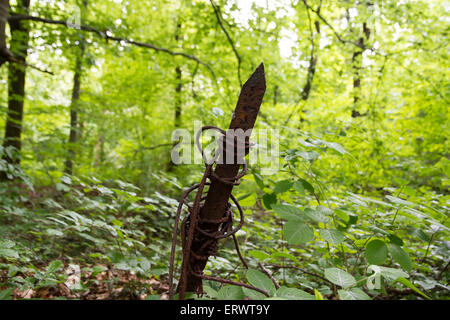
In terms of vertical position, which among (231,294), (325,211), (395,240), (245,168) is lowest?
(231,294)

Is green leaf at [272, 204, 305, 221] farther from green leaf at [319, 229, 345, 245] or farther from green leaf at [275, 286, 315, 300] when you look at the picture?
green leaf at [275, 286, 315, 300]

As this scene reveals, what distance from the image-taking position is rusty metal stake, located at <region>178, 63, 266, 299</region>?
812 mm

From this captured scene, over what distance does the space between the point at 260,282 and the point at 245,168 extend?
0.38 m

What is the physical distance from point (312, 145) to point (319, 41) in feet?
17.6

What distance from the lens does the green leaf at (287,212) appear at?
→ 950mm

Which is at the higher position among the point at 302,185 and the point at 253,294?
the point at 302,185

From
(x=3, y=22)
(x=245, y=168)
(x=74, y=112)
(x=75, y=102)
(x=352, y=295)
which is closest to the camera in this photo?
(x=352, y=295)

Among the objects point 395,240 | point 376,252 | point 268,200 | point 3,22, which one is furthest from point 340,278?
point 3,22

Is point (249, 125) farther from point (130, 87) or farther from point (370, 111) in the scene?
point (130, 87)

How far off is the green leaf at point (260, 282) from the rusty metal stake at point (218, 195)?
0.19m

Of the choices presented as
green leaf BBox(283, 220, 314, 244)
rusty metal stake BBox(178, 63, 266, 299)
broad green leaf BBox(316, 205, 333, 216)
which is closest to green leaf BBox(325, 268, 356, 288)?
green leaf BBox(283, 220, 314, 244)

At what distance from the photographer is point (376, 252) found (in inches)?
37.2

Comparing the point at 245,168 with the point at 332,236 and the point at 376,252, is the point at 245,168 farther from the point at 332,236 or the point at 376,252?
the point at 376,252

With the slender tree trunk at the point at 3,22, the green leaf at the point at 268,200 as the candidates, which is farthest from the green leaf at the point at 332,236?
the slender tree trunk at the point at 3,22
